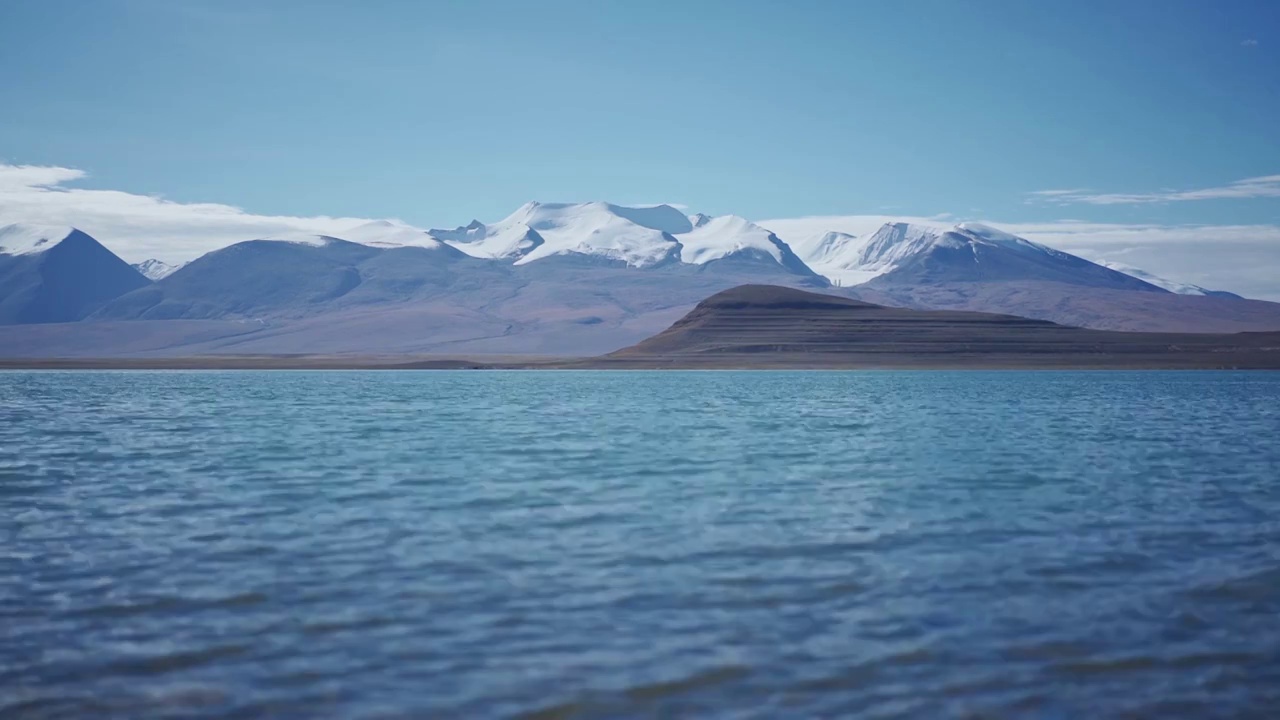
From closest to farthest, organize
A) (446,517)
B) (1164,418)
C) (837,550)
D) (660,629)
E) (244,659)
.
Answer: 1. (244,659)
2. (660,629)
3. (837,550)
4. (446,517)
5. (1164,418)

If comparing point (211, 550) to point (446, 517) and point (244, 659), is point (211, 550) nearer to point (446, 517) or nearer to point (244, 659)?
point (446, 517)

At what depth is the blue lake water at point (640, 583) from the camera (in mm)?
11273

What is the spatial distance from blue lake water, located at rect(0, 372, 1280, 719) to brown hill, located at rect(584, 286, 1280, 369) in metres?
112

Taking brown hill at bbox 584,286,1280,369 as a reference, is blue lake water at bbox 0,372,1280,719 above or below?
below

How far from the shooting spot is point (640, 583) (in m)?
15.4

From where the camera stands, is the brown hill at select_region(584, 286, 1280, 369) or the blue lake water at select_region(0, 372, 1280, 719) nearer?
the blue lake water at select_region(0, 372, 1280, 719)

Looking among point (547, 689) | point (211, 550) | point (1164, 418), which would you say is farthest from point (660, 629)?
point (1164, 418)

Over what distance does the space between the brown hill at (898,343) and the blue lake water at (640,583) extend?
369 feet

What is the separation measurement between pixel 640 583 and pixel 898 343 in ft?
454

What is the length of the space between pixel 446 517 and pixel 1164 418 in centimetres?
3753

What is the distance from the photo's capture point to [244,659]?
12172 mm

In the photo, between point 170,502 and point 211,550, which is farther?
point 170,502

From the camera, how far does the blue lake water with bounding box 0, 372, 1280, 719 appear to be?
11273 mm

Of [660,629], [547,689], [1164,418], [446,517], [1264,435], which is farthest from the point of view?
[1164,418]
